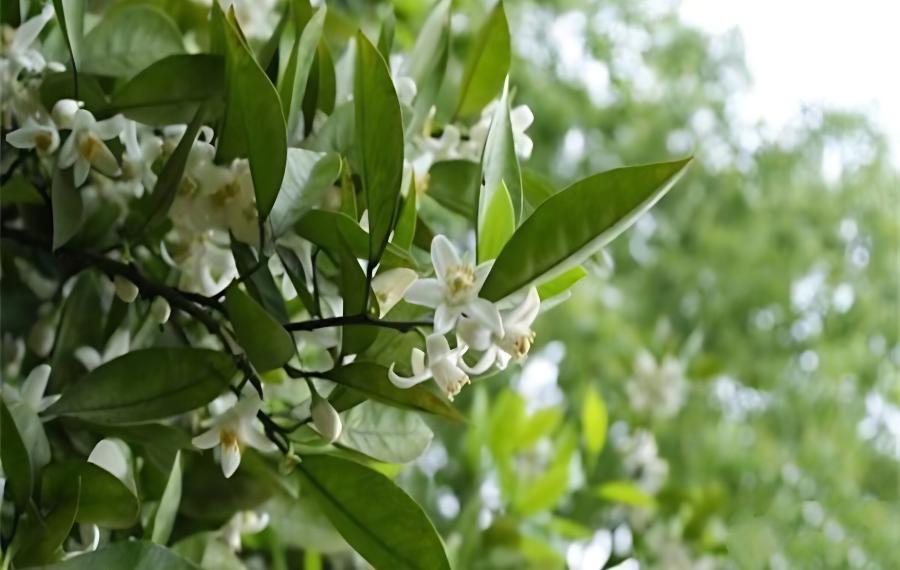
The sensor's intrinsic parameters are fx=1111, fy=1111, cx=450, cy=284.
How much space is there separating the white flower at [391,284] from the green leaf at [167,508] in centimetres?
9

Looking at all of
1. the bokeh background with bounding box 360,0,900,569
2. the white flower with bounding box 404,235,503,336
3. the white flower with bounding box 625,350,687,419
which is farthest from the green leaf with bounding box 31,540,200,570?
the white flower with bounding box 625,350,687,419

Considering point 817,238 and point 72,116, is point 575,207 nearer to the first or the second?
point 72,116

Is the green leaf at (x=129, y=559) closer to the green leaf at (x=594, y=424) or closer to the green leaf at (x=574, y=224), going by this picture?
the green leaf at (x=574, y=224)

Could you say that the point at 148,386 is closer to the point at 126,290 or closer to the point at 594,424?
the point at 126,290

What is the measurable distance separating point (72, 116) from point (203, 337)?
0.41 ft

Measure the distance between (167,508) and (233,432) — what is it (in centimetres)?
4

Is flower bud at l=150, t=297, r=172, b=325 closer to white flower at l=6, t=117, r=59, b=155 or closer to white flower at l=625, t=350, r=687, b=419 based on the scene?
white flower at l=6, t=117, r=59, b=155

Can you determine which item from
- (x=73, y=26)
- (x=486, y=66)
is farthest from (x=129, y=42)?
(x=486, y=66)

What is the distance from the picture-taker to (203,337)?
1.47ft

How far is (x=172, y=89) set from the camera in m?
0.38

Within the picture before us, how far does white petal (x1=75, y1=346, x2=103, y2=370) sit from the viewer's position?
40cm

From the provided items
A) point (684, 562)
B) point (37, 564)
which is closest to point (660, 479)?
point (684, 562)

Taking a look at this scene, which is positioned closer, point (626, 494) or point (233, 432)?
point (233, 432)

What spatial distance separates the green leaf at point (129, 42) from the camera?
1.29 feet
